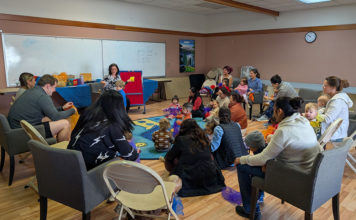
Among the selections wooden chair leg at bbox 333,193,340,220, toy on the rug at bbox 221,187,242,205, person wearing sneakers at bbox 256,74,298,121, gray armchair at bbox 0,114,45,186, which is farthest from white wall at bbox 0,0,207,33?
wooden chair leg at bbox 333,193,340,220

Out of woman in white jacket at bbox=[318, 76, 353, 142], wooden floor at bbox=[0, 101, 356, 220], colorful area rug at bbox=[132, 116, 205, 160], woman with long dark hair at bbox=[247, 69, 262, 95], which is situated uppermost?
woman with long dark hair at bbox=[247, 69, 262, 95]

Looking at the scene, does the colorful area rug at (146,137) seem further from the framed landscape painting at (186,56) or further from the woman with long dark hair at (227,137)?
the framed landscape painting at (186,56)

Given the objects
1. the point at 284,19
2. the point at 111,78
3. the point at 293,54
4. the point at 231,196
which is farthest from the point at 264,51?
the point at 231,196

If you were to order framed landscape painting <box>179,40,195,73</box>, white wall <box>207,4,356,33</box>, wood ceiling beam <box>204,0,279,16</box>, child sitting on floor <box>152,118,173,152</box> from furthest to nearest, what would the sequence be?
framed landscape painting <box>179,40,195,73</box> < white wall <box>207,4,356,33</box> < wood ceiling beam <box>204,0,279,16</box> < child sitting on floor <box>152,118,173,152</box>

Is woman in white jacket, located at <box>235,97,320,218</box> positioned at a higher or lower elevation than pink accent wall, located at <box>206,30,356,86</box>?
lower

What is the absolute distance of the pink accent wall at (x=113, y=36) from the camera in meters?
5.54

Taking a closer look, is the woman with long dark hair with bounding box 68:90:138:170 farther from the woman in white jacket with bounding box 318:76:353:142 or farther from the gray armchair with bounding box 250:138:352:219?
the woman in white jacket with bounding box 318:76:353:142

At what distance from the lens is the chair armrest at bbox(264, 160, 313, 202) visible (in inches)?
69.9

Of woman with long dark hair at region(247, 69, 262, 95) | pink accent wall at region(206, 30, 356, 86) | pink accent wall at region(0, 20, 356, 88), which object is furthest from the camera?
pink accent wall at region(206, 30, 356, 86)

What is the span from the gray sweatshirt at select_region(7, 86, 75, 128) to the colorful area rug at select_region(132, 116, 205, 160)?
4.51ft

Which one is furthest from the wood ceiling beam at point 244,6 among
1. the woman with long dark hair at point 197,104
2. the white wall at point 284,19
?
the woman with long dark hair at point 197,104

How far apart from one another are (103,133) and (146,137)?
2.70 meters

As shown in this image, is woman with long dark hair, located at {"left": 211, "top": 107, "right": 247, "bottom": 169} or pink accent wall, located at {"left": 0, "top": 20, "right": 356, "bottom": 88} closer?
woman with long dark hair, located at {"left": 211, "top": 107, "right": 247, "bottom": 169}

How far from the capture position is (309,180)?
174 cm
